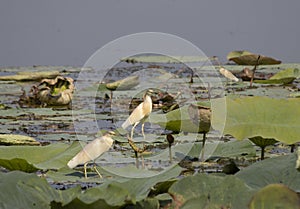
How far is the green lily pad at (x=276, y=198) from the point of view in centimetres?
71

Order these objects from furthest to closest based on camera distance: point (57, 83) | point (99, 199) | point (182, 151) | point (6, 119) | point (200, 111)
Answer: point (57, 83) → point (6, 119) → point (182, 151) → point (200, 111) → point (99, 199)

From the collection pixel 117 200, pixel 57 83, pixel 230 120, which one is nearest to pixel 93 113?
pixel 57 83

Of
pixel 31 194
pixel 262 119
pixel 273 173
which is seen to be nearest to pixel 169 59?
pixel 262 119

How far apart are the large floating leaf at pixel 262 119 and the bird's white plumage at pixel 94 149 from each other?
0.22m

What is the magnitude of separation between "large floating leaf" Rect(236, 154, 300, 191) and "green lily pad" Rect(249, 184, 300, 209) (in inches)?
8.4

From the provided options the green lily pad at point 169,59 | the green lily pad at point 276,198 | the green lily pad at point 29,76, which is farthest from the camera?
the green lily pad at point 169,59

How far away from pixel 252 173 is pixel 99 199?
1.06 feet

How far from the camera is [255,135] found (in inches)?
47.1

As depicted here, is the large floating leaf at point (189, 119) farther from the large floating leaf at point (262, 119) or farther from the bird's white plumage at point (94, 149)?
the bird's white plumage at point (94, 149)

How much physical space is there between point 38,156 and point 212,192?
2.36 feet

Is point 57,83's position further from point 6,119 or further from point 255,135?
point 255,135

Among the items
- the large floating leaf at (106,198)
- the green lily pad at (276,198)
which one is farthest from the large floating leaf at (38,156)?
the green lily pad at (276,198)

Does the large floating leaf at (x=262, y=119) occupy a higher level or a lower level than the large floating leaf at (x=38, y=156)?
higher

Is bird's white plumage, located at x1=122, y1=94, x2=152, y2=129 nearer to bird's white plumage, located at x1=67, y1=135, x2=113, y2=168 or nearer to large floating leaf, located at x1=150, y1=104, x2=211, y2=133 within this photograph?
large floating leaf, located at x1=150, y1=104, x2=211, y2=133
